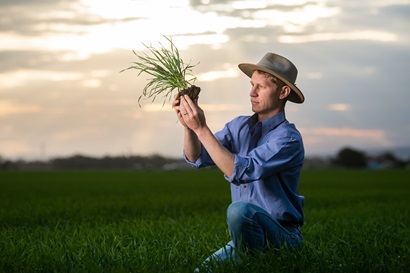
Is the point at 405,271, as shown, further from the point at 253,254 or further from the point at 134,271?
the point at 134,271

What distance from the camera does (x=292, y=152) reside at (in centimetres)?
491

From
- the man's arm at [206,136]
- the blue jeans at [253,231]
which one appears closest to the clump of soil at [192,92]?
the man's arm at [206,136]

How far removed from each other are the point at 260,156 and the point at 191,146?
→ 637mm

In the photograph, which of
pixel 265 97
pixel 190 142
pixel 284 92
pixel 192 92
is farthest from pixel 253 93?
pixel 190 142

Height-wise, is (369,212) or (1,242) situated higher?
(1,242)

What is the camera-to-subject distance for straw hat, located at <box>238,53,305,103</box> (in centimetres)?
496

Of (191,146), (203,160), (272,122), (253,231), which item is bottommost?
(253,231)

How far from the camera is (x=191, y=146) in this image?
201 inches

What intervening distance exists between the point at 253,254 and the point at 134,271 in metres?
0.95

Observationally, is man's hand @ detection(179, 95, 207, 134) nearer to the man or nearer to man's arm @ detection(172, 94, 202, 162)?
the man

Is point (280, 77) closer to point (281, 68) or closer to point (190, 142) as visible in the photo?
point (281, 68)

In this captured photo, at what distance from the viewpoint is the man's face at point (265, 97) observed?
504cm

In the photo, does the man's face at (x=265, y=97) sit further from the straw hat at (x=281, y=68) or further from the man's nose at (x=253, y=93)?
the straw hat at (x=281, y=68)

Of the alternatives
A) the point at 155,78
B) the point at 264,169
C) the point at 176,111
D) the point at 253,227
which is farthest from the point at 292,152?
the point at 155,78
